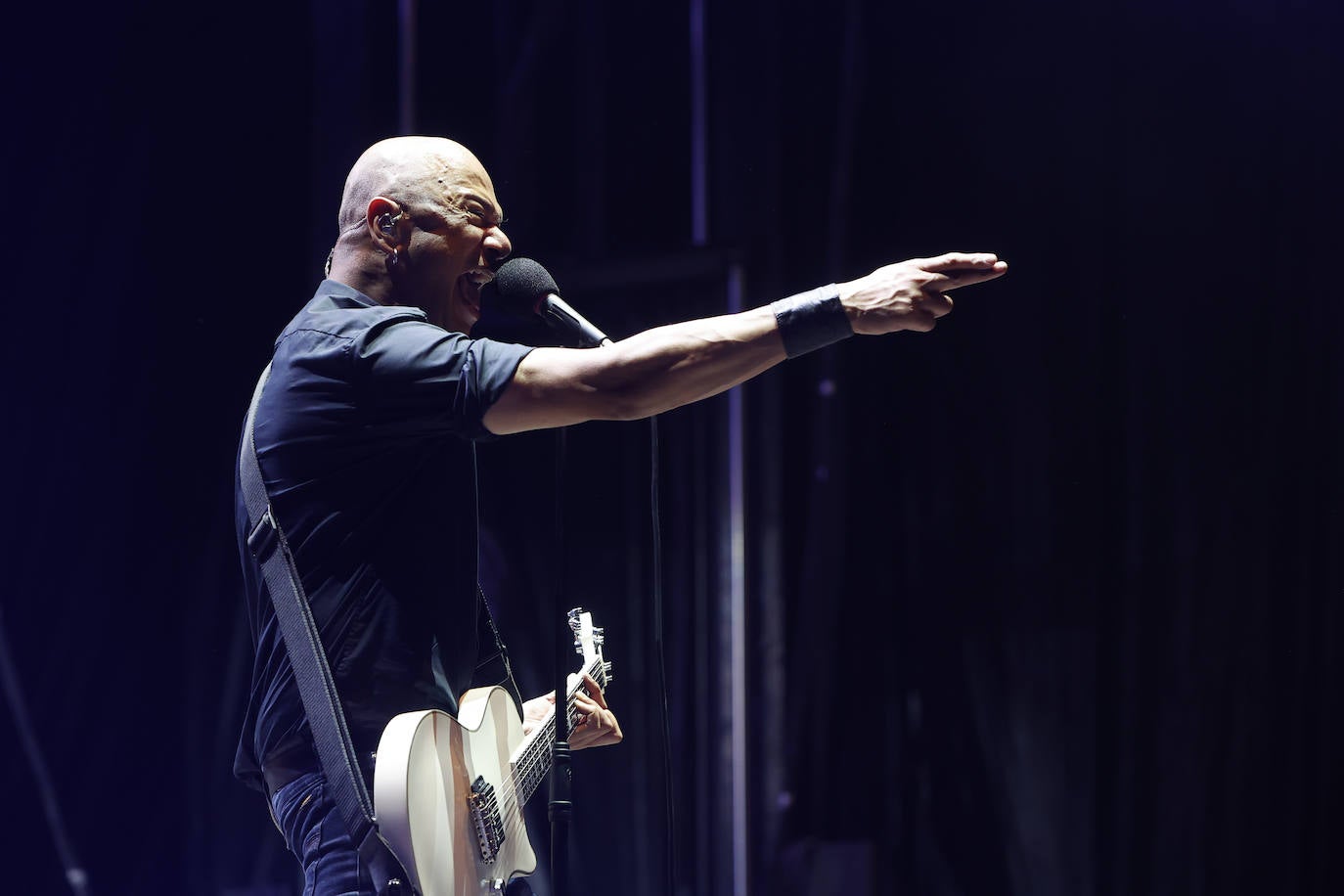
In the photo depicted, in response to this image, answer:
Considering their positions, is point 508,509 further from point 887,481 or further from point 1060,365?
point 1060,365

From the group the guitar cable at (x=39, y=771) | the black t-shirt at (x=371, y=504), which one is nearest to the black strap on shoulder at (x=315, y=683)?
the black t-shirt at (x=371, y=504)

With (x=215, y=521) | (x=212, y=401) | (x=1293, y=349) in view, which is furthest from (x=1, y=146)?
(x=1293, y=349)

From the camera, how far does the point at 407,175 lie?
1.85 meters

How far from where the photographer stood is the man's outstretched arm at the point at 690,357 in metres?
1.52

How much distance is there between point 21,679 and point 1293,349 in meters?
3.45

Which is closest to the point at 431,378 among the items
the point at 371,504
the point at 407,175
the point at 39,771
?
the point at 371,504

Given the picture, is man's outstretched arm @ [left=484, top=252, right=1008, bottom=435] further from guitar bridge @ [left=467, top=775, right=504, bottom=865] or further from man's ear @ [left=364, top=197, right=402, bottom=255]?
guitar bridge @ [left=467, top=775, right=504, bottom=865]

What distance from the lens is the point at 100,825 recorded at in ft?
10.4

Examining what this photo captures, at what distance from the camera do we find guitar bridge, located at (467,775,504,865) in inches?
64.9

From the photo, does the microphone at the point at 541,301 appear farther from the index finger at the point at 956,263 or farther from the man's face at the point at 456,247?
the index finger at the point at 956,263

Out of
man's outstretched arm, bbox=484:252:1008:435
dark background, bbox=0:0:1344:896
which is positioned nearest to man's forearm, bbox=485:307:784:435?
man's outstretched arm, bbox=484:252:1008:435

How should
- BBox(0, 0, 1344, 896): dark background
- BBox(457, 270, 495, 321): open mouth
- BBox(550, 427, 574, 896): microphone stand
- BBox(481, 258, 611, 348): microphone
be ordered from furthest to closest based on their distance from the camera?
BBox(0, 0, 1344, 896): dark background → BBox(457, 270, 495, 321): open mouth → BBox(481, 258, 611, 348): microphone → BBox(550, 427, 574, 896): microphone stand

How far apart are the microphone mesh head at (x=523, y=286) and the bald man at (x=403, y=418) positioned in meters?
0.12

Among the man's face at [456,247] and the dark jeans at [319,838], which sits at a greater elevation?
the man's face at [456,247]
